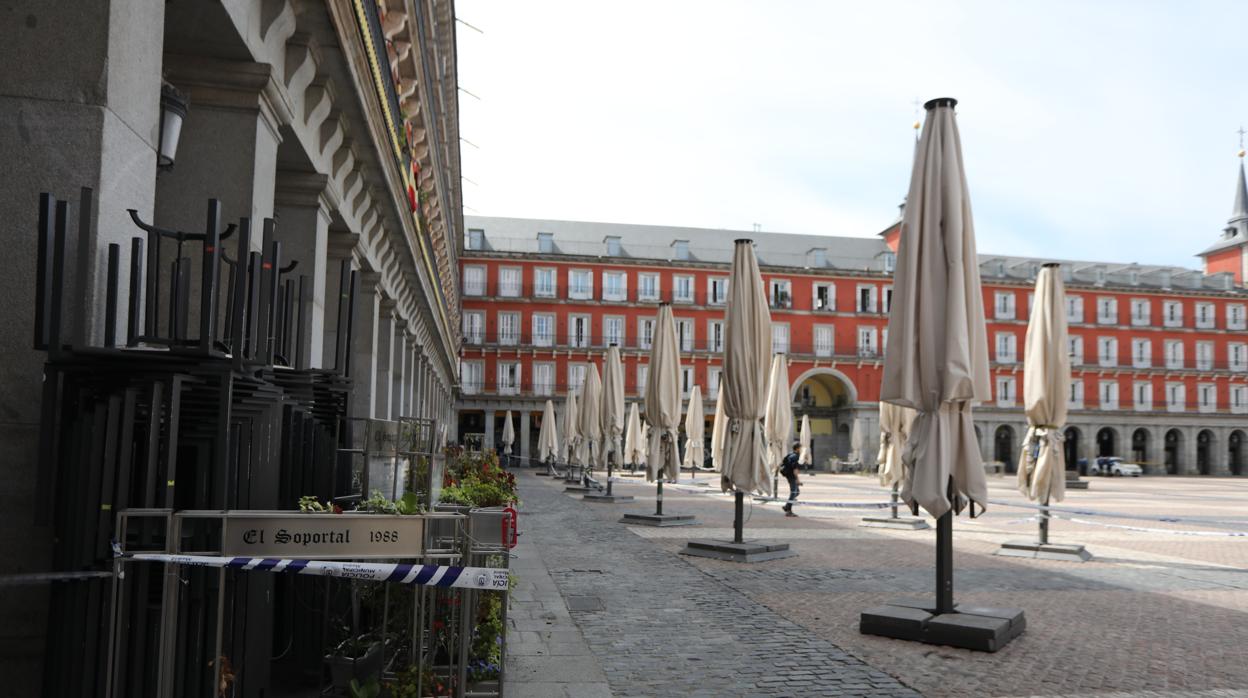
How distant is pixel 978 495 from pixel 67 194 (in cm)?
625

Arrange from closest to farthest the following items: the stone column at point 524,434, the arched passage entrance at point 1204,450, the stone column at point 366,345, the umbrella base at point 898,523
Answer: the stone column at point 366,345 < the umbrella base at point 898,523 < the stone column at point 524,434 < the arched passage entrance at point 1204,450

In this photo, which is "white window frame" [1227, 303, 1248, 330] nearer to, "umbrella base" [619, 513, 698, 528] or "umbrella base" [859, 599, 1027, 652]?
"umbrella base" [619, 513, 698, 528]

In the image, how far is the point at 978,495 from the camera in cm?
726

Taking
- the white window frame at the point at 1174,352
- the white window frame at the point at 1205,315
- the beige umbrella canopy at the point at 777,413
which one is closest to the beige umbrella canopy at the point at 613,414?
the beige umbrella canopy at the point at 777,413

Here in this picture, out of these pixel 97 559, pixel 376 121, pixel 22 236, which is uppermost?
pixel 376 121

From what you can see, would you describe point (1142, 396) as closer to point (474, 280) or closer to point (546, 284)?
point (546, 284)

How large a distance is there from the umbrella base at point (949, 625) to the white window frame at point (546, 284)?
184 ft

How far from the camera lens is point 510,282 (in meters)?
62.7

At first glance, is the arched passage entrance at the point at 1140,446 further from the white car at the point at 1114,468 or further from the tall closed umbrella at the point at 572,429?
the tall closed umbrella at the point at 572,429

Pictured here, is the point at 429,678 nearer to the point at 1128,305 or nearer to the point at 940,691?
the point at 940,691

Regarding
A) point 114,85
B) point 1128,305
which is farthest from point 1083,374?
point 114,85

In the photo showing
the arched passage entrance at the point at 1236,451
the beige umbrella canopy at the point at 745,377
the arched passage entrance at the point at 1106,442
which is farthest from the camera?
the arched passage entrance at the point at 1236,451

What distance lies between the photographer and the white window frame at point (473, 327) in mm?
61656

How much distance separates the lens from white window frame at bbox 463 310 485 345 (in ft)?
202
